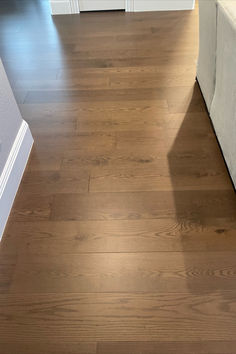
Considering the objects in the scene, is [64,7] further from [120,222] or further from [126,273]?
[126,273]

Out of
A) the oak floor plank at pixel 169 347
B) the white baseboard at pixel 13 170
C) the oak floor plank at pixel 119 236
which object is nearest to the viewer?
the oak floor plank at pixel 169 347

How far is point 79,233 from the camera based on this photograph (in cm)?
144

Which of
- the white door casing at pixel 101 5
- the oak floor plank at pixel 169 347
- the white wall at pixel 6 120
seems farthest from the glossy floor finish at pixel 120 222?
the white door casing at pixel 101 5

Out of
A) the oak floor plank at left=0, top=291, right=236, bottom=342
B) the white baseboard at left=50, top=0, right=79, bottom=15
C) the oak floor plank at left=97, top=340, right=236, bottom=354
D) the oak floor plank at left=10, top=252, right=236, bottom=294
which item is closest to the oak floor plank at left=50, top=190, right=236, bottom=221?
the oak floor plank at left=10, top=252, right=236, bottom=294

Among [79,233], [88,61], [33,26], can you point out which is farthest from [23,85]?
[79,233]

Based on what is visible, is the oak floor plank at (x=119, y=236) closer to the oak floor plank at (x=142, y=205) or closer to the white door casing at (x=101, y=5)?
the oak floor plank at (x=142, y=205)

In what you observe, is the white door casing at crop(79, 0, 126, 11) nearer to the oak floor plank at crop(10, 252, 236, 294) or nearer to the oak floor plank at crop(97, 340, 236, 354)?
the oak floor plank at crop(10, 252, 236, 294)

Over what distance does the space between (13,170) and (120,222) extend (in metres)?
0.64

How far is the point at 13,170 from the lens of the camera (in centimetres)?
161

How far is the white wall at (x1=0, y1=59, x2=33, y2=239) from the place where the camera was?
4.94 feet

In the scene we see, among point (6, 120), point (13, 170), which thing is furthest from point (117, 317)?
point (6, 120)

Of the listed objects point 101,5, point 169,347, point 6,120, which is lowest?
point 169,347

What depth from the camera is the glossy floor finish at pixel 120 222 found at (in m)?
1.15

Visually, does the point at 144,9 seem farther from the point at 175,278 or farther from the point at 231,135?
the point at 175,278
